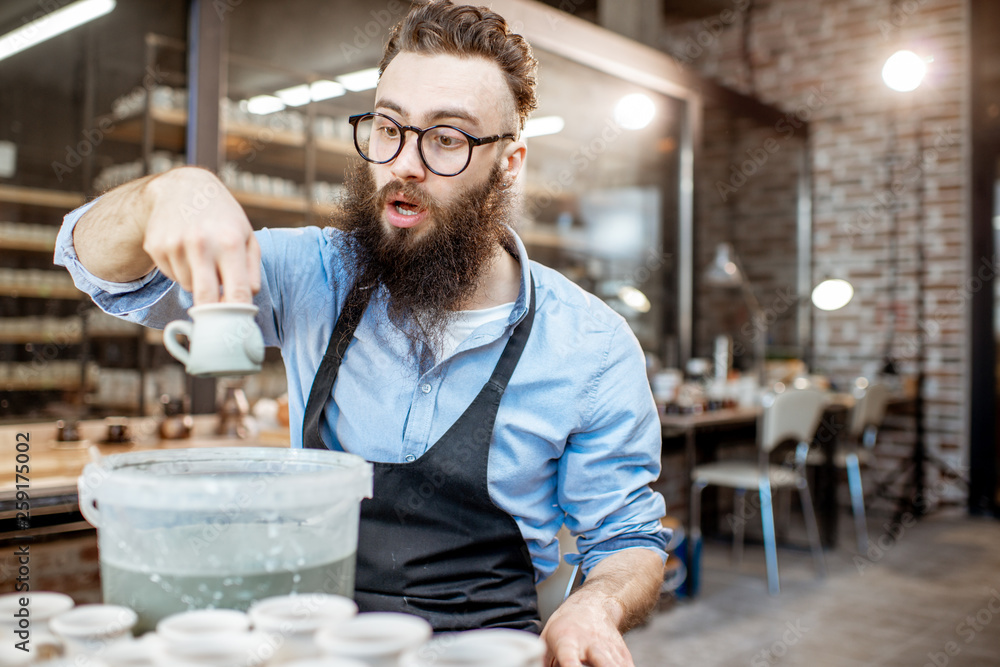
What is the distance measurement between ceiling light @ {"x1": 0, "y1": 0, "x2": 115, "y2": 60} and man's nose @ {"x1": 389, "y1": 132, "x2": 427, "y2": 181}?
367 cm

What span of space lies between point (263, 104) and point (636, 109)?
2001 mm

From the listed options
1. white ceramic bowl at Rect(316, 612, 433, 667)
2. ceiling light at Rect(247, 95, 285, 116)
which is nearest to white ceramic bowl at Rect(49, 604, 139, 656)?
white ceramic bowl at Rect(316, 612, 433, 667)

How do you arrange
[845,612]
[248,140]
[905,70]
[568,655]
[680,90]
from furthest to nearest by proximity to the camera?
1. [680,90]
2. [905,70]
3. [248,140]
4. [845,612]
5. [568,655]

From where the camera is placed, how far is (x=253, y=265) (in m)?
0.77

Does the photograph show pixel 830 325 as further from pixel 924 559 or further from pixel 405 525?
pixel 405 525

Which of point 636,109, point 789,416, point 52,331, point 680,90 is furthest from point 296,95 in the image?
point 789,416

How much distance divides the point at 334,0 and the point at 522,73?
14.8 ft

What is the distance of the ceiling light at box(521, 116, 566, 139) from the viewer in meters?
4.85

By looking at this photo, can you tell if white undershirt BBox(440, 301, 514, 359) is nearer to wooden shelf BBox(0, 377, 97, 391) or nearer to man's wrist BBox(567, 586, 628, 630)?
man's wrist BBox(567, 586, 628, 630)

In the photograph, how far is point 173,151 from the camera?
3.62 m

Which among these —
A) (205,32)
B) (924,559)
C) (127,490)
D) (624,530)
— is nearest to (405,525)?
(624,530)

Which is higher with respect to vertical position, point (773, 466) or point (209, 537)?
Answer: point (209, 537)

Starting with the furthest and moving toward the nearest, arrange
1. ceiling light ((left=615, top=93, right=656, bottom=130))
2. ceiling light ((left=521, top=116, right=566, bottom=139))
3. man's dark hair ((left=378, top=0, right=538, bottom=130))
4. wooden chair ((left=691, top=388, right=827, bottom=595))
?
ceiling light ((left=521, top=116, right=566, bottom=139))
ceiling light ((left=615, top=93, right=656, bottom=130))
wooden chair ((left=691, top=388, right=827, bottom=595))
man's dark hair ((left=378, top=0, right=538, bottom=130))

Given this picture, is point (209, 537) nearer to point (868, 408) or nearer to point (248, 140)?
point (248, 140)
